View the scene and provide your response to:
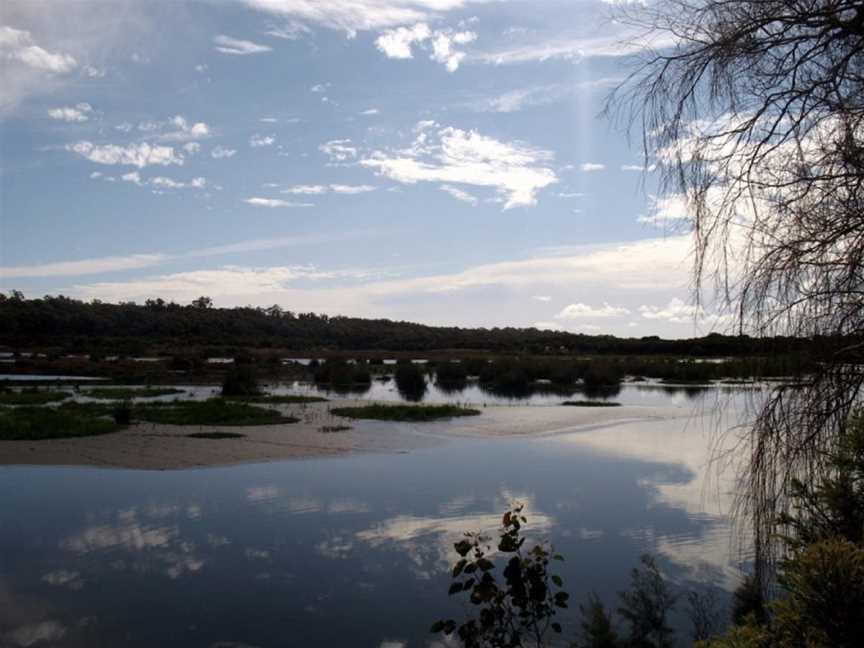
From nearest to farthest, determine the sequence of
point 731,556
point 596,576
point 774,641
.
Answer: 1. point 774,641
2. point 596,576
3. point 731,556

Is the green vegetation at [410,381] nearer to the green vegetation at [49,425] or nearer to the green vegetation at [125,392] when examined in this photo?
the green vegetation at [125,392]

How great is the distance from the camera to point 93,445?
697 inches

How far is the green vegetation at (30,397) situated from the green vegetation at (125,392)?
1.05 metres

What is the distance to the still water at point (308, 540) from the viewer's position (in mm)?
7602

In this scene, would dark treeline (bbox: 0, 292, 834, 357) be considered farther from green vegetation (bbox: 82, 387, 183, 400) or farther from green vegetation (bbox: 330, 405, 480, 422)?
green vegetation (bbox: 330, 405, 480, 422)

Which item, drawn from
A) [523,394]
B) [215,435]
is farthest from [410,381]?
[215,435]

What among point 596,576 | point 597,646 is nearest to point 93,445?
point 596,576

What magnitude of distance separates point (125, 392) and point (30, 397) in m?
4.17

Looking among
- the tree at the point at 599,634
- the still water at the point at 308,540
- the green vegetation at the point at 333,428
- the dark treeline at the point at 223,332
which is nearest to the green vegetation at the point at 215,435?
the green vegetation at the point at 333,428

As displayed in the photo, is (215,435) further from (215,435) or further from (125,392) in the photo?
(125,392)

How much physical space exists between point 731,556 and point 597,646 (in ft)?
13.7

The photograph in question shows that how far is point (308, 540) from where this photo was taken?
10.3 metres

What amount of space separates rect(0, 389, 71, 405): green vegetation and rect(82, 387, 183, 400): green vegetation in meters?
1.05

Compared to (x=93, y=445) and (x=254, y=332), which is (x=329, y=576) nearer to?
(x=93, y=445)
